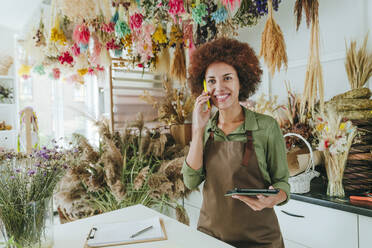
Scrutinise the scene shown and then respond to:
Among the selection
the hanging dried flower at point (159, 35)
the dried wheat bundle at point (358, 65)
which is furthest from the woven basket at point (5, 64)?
the dried wheat bundle at point (358, 65)

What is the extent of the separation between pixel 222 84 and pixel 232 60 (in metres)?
0.15

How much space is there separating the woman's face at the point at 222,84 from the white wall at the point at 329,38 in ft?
3.66

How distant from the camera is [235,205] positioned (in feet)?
4.14

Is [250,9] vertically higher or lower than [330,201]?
higher

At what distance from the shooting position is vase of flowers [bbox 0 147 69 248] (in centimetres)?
91

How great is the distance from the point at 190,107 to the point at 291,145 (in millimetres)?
1303

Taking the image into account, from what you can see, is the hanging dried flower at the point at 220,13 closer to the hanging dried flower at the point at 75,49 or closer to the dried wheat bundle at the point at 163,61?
the dried wheat bundle at the point at 163,61

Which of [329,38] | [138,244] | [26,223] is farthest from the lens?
[329,38]

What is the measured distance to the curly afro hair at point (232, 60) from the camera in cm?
141

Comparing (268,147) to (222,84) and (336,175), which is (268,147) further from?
(336,175)

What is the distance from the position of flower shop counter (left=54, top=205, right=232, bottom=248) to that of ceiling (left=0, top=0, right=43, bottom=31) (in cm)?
329

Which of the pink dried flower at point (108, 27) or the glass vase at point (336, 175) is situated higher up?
the pink dried flower at point (108, 27)

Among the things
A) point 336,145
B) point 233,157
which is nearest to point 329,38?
point 336,145

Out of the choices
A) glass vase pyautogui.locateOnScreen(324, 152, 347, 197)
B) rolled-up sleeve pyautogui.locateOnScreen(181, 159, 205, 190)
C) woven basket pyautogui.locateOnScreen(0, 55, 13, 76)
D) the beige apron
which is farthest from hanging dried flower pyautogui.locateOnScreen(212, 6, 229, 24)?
woven basket pyautogui.locateOnScreen(0, 55, 13, 76)
